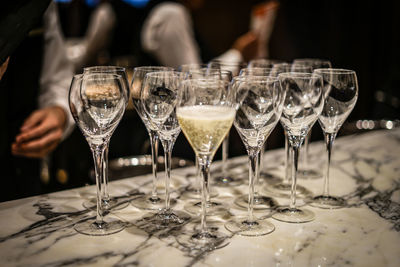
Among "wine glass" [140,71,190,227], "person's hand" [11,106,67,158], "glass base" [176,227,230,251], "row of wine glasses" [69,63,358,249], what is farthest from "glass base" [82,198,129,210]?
"person's hand" [11,106,67,158]

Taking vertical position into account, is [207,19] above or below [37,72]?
above

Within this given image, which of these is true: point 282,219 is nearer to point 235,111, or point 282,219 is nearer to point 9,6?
point 235,111

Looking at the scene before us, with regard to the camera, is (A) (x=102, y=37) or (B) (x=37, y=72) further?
(A) (x=102, y=37)

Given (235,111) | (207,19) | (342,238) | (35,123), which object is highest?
(207,19)

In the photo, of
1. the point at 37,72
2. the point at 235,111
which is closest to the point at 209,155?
the point at 235,111

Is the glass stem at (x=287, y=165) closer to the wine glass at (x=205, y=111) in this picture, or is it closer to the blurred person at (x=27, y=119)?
the wine glass at (x=205, y=111)

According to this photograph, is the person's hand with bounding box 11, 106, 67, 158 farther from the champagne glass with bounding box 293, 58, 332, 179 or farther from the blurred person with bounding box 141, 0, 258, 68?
the blurred person with bounding box 141, 0, 258, 68

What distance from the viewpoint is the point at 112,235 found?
99 cm

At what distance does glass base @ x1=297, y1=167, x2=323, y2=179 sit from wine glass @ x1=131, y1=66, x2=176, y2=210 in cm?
48

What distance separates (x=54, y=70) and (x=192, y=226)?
4.80ft

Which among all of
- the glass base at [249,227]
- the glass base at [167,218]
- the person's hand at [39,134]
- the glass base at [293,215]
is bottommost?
the glass base at [293,215]

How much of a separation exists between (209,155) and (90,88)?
30 cm

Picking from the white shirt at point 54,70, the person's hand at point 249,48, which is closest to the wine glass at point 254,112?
the white shirt at point 54,70

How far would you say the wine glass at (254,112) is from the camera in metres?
0.95
